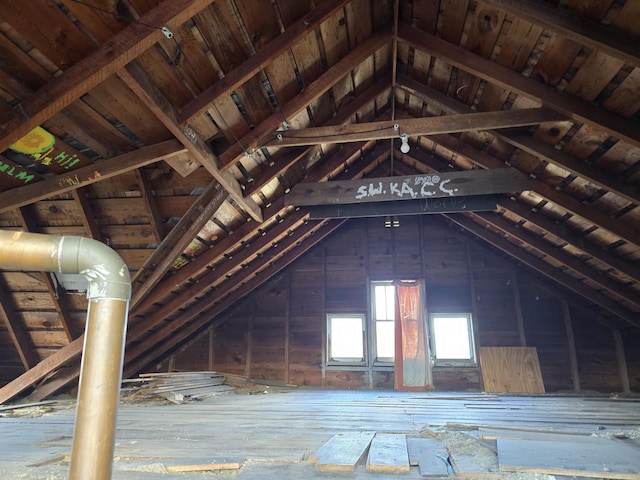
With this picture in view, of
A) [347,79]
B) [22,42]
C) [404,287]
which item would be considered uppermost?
[347,79]

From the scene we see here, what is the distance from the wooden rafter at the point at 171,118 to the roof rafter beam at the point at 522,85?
2.16 m

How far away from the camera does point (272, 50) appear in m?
3.01

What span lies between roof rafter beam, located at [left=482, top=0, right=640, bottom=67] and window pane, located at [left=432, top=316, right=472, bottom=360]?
5788 millimetres

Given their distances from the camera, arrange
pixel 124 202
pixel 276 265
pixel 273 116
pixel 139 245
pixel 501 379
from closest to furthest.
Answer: pixel 273 116 → pixel 124 202 → pixel 139 245 → pixel 501 379 → pixel 276 265

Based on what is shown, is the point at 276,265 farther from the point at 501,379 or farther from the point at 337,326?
the point at 501,379

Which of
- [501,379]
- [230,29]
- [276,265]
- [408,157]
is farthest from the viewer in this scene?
[276,265]

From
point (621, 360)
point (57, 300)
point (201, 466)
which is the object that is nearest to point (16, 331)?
point (57, 300)

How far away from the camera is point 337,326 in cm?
792

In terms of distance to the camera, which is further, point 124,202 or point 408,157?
point 408,157

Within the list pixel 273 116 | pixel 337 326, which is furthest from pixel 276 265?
pixel 273 116

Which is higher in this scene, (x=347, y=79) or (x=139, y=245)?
(x=347, y=79)

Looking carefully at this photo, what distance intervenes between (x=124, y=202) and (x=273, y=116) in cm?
184

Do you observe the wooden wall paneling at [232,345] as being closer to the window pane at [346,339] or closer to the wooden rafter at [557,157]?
the window pane at [346,339]

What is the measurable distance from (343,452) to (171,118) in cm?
256
